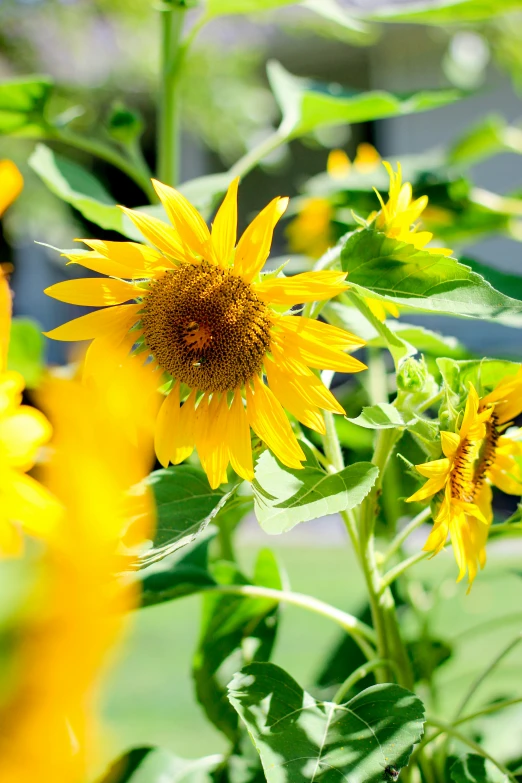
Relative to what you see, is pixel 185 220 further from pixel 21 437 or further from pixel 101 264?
pixel 21 437

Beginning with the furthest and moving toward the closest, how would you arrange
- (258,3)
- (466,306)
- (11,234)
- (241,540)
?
(11,234) < (241,540) < (258,3) < (466,306)

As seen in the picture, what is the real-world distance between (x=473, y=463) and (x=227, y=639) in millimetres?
208

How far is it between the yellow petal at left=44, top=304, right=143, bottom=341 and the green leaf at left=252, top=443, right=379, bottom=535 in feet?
0.27

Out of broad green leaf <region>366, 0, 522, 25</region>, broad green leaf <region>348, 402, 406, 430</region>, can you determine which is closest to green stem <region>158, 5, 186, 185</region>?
broad green leaf <region>366, 0, 522, 25</region>

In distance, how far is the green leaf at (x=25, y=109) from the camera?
0.57 meters

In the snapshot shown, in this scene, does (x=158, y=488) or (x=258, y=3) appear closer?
(x=158, y=488)

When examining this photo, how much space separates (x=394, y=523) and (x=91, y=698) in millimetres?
490

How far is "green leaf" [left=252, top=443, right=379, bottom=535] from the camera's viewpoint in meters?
0.30

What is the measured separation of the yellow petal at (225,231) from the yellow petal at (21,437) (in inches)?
5.2

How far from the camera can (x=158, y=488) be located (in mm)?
371

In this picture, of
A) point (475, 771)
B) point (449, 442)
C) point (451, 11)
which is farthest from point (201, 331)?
point (451, 11)

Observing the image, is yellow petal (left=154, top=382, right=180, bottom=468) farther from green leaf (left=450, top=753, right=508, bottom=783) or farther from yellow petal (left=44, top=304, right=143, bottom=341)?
green leaf (left=450, top=753, right=508, bottom=783)

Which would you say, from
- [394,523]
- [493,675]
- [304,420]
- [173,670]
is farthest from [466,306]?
[173,670]

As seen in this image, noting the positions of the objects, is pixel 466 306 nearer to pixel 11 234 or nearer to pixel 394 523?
pixel 394 523
